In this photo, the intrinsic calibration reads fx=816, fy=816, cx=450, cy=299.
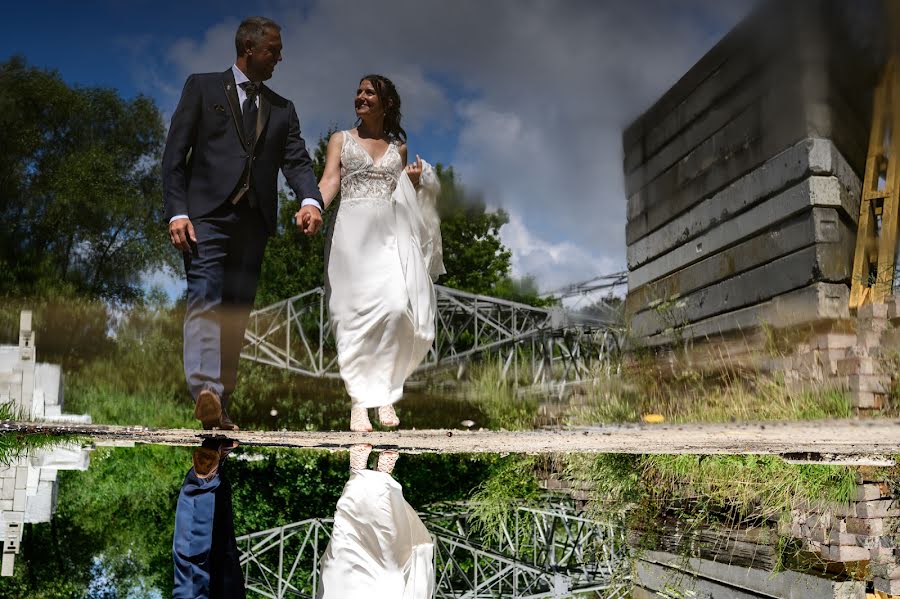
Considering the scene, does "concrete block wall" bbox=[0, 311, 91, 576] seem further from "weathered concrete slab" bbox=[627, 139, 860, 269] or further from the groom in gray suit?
"weathered concrete slab" bbox=[627, 139, 860, 269]

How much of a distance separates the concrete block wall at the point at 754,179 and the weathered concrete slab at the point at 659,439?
0.47 meters

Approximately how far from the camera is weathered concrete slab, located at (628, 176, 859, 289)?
2369 millimetres

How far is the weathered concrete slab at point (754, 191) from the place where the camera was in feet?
7.82

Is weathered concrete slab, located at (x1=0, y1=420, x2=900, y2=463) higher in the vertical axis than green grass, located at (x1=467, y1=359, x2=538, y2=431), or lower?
lower

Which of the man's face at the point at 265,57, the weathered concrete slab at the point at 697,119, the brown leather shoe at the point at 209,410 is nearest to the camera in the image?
the brown leather shoe at the point at 209,410

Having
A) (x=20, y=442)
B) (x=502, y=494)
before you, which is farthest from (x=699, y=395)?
(x=20, y=442)

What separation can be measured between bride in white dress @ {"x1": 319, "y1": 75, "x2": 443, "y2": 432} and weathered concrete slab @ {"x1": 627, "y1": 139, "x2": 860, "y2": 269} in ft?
3.02

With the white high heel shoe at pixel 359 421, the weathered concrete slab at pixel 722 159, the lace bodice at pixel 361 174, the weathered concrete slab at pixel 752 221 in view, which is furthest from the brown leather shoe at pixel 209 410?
the weathered concrete slab at pixel 722 159

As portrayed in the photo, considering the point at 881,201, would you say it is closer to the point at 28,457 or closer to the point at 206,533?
the point at 206,533

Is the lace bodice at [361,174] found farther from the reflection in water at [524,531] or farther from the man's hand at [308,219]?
the reflection in water at [524,531]

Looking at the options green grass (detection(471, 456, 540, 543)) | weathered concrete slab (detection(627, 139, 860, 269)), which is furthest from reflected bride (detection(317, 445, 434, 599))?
weathered concrete slab (detection(627, 139, 860, 269))

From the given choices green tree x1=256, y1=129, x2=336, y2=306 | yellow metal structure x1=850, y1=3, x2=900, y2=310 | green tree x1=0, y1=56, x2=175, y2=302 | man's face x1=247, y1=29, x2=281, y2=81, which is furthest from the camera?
green tree x1=0, y1=56, x2=175, y2=302

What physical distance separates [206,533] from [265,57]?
137cm

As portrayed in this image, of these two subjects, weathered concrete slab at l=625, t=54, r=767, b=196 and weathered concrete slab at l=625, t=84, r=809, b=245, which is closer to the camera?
weathered concrete slab at l=625, t=84, r=809, b=245
